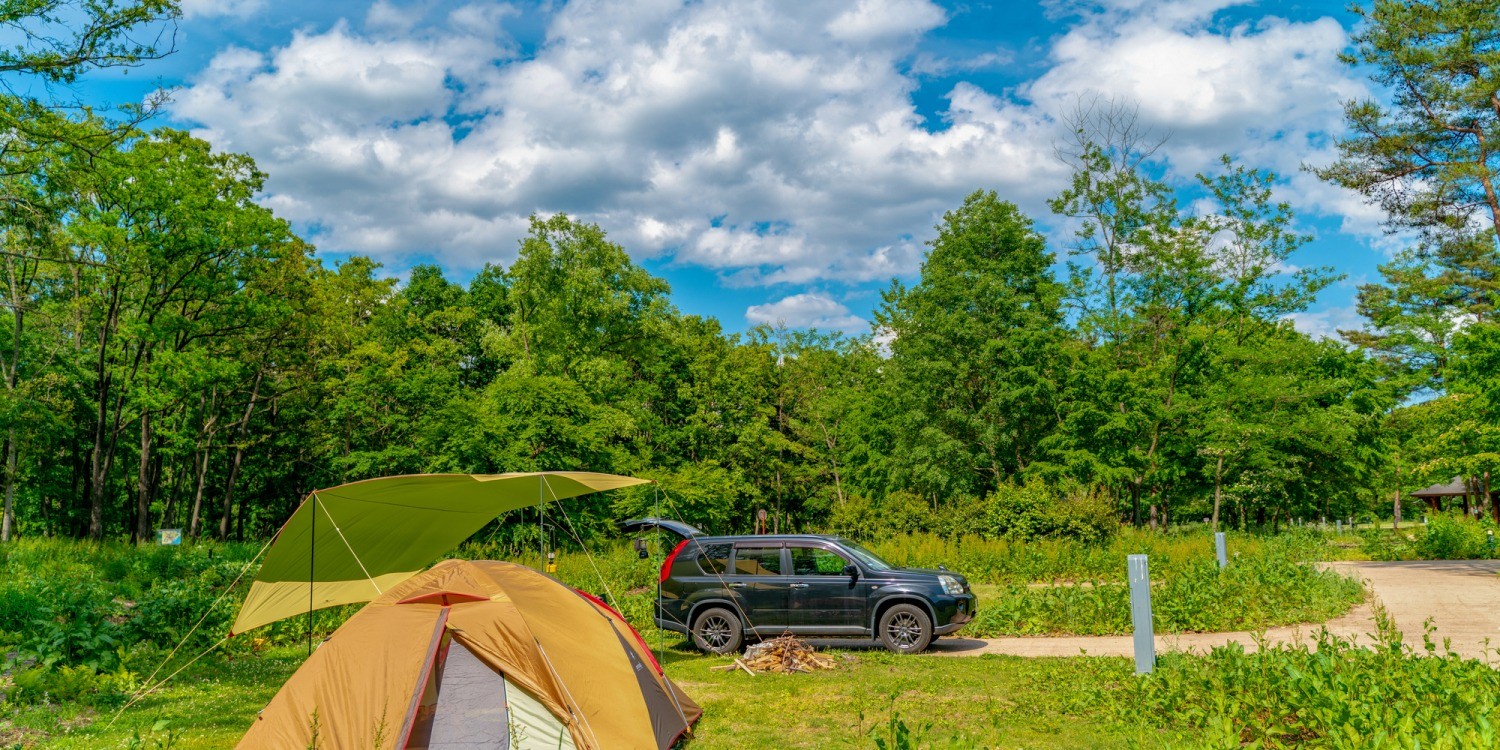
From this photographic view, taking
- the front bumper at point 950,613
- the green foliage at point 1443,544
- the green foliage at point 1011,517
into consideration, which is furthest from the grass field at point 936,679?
the green foliage at point 1443,544

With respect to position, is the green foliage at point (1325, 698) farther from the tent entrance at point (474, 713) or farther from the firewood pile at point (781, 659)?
the tent entrance at point (474, 713)

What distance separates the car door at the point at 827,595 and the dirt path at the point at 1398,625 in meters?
1.29

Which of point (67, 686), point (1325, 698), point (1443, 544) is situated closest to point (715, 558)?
point (67, 686)

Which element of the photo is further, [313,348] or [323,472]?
[323,472]

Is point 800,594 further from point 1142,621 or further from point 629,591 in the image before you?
point 629,591

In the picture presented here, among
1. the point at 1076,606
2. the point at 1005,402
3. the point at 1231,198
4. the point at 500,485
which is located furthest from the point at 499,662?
the point at 1231,198

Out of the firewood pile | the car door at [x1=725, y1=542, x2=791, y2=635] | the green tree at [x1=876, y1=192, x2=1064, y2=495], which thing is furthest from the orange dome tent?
the green tree at [x1=876, y1=192, x2=1064, y2=495]

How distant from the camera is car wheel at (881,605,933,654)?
11.5 meters

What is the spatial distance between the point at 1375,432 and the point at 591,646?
35.5m

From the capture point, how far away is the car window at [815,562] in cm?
1202

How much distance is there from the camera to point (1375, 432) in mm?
32312

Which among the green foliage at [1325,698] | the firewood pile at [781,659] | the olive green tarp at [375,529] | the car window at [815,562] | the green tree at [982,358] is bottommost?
the firewood pile at [781,659]

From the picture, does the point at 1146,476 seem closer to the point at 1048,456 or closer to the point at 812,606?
the point at 1048,456

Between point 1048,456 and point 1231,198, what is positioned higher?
point 1231,198
